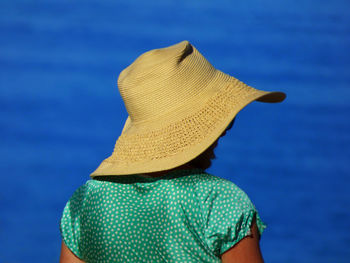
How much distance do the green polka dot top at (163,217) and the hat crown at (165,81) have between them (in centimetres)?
13

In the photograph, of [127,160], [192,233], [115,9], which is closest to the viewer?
[192,233]

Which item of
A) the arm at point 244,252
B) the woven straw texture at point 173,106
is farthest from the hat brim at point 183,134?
→ the arm at point 244,252

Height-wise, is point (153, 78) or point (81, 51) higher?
point (81, 51)

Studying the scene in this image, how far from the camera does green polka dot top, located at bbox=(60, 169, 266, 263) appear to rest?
106cm

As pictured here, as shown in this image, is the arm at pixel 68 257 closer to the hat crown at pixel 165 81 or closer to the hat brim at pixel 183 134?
the hat brim at pixel 183 134

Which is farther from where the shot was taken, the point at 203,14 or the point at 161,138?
the point at 203,14

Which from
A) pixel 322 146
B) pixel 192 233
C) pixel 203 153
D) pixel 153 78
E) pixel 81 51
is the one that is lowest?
pixel 192 233

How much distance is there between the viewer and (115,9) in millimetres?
3523

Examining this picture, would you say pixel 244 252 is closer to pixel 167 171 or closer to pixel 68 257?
pixel 167 171

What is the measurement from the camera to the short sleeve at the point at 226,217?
41.1 inches

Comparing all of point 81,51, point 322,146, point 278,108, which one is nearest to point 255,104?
point 278,108

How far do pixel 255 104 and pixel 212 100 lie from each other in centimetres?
253

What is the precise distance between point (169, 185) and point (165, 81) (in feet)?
0.65

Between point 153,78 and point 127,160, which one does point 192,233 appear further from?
point 153,78
